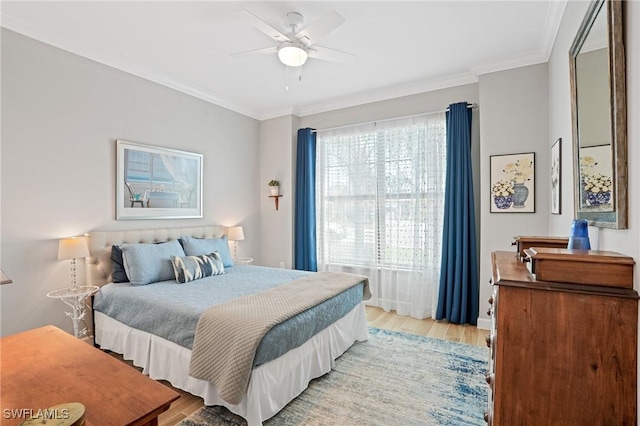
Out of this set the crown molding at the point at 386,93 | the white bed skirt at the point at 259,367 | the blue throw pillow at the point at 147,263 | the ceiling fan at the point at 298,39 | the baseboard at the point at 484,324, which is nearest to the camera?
the white bed skirt at the point at 259,367

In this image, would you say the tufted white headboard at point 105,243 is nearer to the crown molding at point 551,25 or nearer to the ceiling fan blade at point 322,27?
the ceiling fan blade at point 322,27

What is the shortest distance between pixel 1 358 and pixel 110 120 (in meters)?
2.60

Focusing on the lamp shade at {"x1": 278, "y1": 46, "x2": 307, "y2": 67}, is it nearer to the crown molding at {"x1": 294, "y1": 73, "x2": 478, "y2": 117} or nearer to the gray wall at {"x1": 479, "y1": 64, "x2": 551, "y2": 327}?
the crown molding at {"x1": 294, "y1": 73, "x2": 478, "y2": 117}

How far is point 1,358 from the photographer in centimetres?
117

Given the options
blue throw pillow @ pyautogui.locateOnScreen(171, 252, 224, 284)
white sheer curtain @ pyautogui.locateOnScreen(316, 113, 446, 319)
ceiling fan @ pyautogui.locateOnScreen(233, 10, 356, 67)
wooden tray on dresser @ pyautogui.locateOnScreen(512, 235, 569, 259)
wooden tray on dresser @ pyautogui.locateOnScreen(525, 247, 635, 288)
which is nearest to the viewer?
wooden tray on dresser @ pyautogui.locateOnScreen(525, 247, 635, 288)

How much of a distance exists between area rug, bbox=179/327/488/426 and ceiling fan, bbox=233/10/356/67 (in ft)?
8.54

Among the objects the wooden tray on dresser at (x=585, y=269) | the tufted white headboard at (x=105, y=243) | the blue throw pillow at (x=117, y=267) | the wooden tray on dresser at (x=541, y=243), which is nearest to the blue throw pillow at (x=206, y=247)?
the tufted white headboard at (x=105, y=243)

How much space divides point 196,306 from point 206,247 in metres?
1.47

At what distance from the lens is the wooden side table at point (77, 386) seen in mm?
882

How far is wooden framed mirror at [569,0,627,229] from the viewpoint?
113cm

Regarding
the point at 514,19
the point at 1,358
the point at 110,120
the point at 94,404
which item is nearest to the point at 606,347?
the point at 94,404

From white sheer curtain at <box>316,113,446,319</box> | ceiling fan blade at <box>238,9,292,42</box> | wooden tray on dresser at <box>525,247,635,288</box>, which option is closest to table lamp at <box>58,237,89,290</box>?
ceiling fan blade at <box>238,9,292,42</box>

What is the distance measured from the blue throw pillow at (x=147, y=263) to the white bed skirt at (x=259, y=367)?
42cm

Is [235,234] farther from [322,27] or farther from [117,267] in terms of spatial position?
[322,27]
